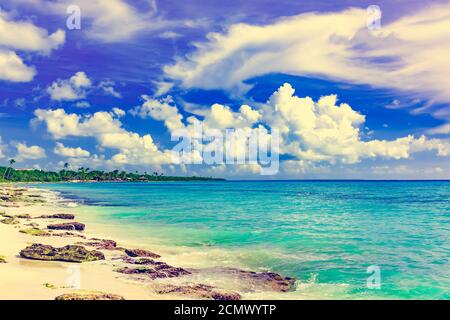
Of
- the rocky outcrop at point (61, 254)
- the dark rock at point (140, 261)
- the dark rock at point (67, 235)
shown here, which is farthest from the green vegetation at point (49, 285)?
the dark rock at point (67, 235)

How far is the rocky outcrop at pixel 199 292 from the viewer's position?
50.3 ft

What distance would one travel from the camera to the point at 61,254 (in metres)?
20.5

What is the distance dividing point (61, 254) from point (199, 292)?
29.6 ft

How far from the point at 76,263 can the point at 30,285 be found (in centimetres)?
464

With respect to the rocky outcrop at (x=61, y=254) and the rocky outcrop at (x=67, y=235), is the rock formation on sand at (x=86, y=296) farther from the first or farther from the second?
the rocky outcrop at (x=67, y=235)

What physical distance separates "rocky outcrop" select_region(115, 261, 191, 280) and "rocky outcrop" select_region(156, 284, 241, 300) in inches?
80.5

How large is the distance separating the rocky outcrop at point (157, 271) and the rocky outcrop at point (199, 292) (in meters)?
2.04

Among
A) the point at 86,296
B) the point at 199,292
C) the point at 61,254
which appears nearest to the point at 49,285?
the point at 86,296

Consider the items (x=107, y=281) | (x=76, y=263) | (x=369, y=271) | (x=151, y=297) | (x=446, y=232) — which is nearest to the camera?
(x=151, y=297)

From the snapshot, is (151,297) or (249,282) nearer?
(151,297)

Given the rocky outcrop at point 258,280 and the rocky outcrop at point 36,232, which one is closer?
the rocky outcrop at point 258,280

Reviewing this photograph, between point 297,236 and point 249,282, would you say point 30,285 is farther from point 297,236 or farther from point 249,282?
point 297,236
